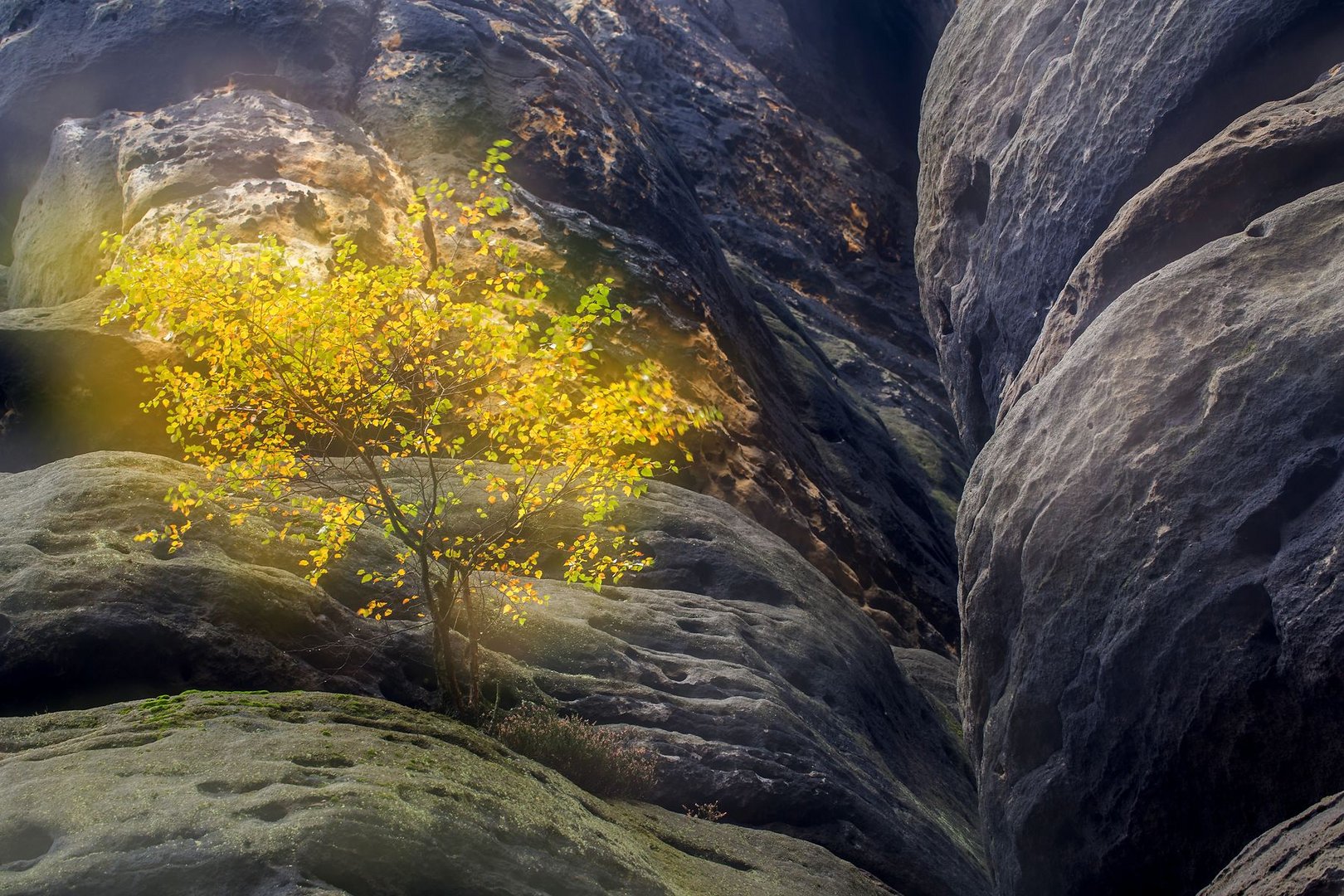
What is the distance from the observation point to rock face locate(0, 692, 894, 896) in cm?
668

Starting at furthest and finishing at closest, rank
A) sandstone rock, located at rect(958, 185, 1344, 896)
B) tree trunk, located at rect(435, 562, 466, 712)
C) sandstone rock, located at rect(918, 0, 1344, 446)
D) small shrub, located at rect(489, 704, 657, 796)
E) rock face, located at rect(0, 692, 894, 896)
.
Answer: sandstone rock, located at rect(918, 0, 1344, 446)
small shrub, located at rect(489, 704, 657, 796)
tree trunk, located at rect(435, 562, 466, 712)
sandstone rock, located at rect(958, 185, 1344, 896)
rock face, located at rect(0, 692, 894, 896)

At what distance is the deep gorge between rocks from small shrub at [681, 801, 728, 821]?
8.9 inches

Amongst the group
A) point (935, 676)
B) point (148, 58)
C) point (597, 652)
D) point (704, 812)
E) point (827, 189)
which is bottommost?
point (704, 812)

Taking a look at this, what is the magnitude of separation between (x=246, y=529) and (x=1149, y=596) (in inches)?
407

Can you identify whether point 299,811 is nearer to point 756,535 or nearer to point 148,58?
point 756,535

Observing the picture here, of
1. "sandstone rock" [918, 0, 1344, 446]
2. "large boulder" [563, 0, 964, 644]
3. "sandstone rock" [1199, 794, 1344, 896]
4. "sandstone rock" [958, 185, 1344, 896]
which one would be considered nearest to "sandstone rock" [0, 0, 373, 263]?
"large boulder" [563, 0, 964, 644]

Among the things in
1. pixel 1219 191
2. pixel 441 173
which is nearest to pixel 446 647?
pixel 1219 191

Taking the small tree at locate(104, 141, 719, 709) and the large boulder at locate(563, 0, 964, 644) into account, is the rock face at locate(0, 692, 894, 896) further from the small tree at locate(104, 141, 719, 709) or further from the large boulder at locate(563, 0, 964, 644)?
the large boulder at locate(563, 0, 964, 644)

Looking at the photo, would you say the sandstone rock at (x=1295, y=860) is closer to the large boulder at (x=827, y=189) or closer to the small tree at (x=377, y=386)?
the small tree at (x=377, y=386)

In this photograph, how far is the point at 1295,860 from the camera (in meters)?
7.91

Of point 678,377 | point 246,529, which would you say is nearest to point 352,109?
point 678,377

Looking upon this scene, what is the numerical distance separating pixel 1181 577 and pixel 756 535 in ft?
32.1

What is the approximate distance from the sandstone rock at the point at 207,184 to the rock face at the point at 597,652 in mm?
7705

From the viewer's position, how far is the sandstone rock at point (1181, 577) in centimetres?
1013
